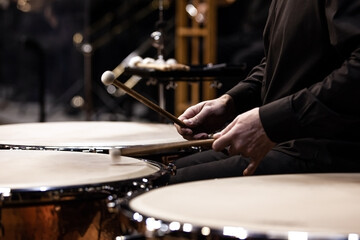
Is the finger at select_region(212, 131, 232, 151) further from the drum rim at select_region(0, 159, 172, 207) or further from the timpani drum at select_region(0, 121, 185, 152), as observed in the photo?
the timpani drum at select_region(0, 121, 185, 152)

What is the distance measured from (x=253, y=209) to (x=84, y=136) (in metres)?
1.03

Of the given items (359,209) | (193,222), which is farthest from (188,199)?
(359,209)

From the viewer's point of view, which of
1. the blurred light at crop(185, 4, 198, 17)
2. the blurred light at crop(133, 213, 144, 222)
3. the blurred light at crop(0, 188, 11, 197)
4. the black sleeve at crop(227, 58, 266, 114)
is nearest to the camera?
the blurred light at crop(133, 213, 144, 222)

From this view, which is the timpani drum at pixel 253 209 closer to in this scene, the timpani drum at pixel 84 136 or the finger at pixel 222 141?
the finger at pixel 222 141

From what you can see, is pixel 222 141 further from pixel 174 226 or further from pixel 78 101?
pixel 78 101

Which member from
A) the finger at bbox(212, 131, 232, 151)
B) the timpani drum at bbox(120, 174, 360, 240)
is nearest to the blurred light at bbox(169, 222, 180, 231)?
the timpani drum at bbox(120, 174, 360, 240)

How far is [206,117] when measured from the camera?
1943mm

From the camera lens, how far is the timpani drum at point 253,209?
3.30ft

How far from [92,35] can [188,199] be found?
21.0 ft

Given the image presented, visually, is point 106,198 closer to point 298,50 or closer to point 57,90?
point 298,50

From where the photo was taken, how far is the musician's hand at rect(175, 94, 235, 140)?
1.89 meters

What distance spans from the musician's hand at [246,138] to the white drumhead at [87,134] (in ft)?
1.53

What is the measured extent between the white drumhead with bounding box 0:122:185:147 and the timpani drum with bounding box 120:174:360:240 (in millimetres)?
631

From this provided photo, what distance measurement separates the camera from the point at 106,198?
1342 millimetres
